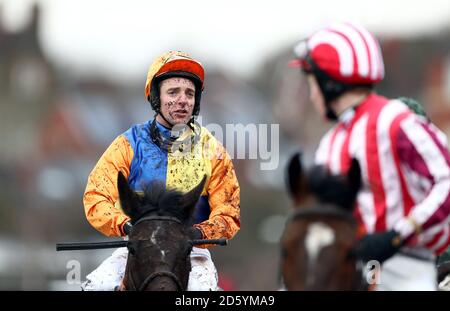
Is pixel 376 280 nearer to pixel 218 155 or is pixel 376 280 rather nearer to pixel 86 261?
pixel 218 155

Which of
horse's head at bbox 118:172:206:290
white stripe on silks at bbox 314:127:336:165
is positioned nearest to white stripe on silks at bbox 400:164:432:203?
white stripe on silks at bbox 314:127:336:165

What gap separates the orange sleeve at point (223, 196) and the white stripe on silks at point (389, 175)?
1033 millimetres

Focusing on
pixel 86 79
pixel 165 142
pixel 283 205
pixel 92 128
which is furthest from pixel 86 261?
pixel 86 79

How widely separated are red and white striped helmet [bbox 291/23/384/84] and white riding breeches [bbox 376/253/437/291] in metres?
0.97

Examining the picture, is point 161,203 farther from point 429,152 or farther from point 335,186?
point 429,152

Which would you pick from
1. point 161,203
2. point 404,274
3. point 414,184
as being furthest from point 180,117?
point 404,274

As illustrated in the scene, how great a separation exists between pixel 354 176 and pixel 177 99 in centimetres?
145

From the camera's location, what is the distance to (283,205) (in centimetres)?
4022

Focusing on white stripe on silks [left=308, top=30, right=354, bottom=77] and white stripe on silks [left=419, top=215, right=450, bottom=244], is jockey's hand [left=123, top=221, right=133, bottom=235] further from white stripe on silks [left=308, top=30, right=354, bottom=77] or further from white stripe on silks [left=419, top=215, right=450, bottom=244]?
white stripe on silks [left=419, top=215, right=450, bottom=244]

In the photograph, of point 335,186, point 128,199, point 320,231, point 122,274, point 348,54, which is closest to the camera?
point 320,231

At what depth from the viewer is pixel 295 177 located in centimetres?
755

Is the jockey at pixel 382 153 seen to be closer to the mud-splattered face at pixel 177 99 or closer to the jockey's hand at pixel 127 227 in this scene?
the mud-splattered face at pixel 177 99

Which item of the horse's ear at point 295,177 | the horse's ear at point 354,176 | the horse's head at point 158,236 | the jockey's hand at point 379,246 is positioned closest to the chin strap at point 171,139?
the horse's head at point 158,236

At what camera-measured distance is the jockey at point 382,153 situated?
306 inches
